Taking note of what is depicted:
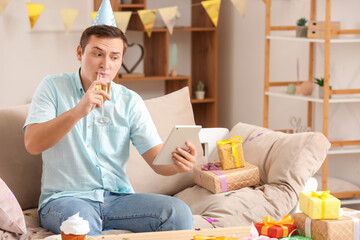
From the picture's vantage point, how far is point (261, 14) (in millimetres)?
4250

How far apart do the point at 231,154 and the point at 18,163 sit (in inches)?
34.7

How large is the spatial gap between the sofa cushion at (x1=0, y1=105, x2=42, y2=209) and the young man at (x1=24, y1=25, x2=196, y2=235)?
26cm

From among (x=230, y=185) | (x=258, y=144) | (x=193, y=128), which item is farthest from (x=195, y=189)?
(x=193, y=128)

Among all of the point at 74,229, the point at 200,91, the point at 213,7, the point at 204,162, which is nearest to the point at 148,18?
the point at 213,7

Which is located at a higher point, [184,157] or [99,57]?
[99,57]

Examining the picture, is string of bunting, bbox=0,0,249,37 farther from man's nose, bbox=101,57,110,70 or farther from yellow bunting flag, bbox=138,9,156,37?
man's nose, bbox=101,57,110,70

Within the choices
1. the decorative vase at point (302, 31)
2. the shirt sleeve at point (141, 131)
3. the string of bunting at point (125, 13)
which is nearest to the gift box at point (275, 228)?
the shirt sleeve at point (141, 131)

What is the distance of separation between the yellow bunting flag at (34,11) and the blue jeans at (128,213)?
195 centimetres

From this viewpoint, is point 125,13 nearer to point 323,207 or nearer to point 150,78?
point 150,78

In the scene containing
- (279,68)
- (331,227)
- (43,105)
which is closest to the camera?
(331,227)

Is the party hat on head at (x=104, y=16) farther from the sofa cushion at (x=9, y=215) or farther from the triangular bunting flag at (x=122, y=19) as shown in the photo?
the triangular bunting flag at (x=122, y=19)

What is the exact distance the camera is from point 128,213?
2010 millimetres

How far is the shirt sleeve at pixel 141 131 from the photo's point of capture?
218cm

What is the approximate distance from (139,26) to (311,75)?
135 cm
